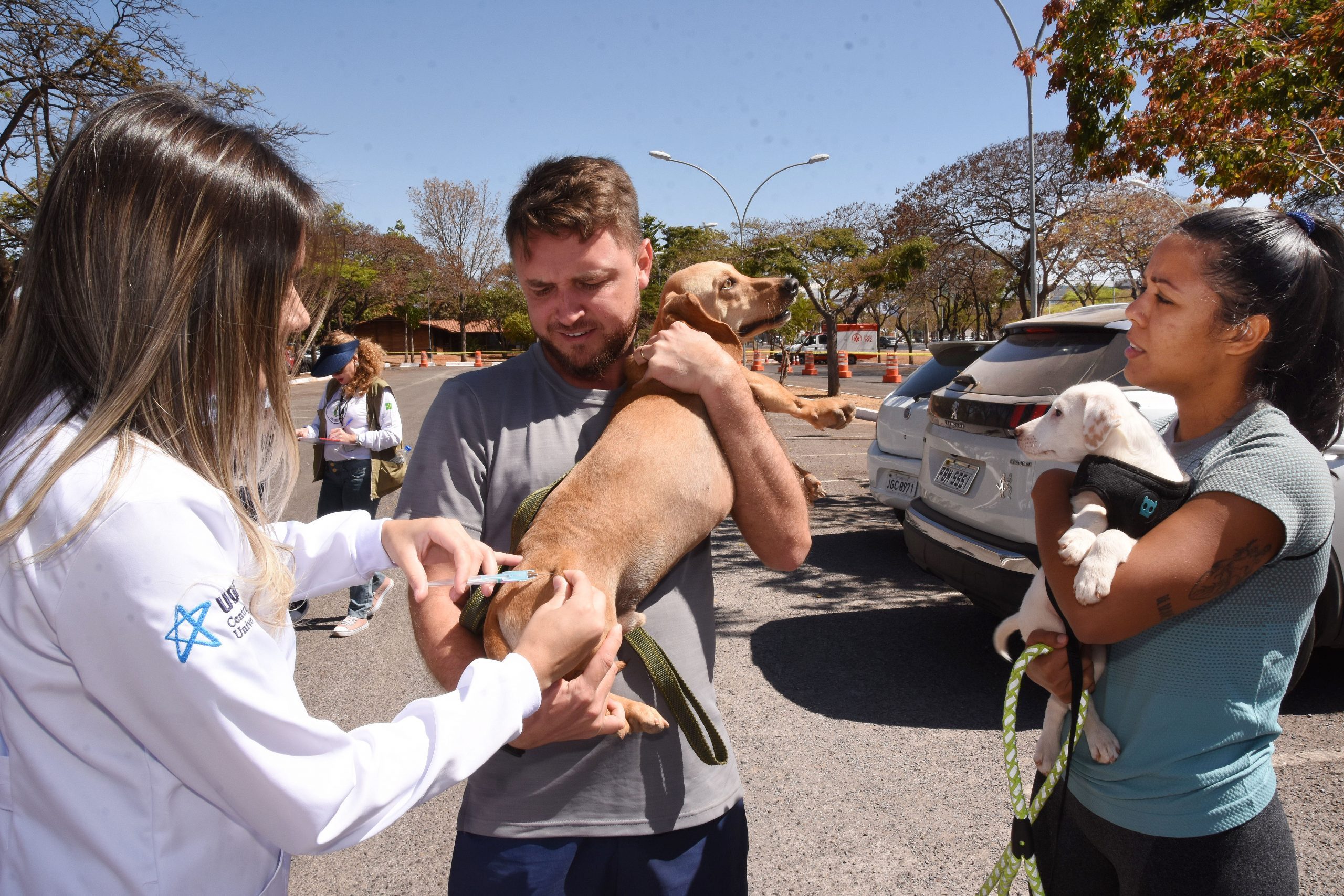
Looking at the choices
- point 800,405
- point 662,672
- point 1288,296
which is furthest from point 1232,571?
point 800,405

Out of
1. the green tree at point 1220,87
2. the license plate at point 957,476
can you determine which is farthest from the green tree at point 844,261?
the license plate at point 957,476

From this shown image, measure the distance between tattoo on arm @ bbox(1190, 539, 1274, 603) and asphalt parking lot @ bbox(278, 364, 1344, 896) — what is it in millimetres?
1987

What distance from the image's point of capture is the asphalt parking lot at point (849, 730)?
312 cm

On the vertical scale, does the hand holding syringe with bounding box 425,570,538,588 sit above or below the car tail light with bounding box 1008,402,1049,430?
above

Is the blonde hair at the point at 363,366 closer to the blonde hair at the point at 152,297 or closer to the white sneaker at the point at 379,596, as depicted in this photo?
the white sneaker at the point at 379,596

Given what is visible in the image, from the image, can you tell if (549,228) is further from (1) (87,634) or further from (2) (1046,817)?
(2) (1046,817)

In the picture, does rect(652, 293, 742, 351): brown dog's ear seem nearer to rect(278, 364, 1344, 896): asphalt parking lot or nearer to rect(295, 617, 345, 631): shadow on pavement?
rect(278, 364, 1344, 896): asphalt parking lot

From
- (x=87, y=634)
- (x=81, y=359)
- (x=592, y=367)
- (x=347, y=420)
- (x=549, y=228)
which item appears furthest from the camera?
(x=347, y=420)

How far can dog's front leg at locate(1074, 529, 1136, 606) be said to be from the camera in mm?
1574

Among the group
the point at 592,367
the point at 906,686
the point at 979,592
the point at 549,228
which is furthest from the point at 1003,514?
the point at 549,228

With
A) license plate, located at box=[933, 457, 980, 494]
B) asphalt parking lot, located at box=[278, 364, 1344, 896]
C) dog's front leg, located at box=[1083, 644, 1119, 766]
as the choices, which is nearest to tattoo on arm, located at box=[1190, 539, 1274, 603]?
dog's front leg, located at box=[1083, 644, 1119, 766]

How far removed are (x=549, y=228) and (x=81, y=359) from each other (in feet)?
3.42

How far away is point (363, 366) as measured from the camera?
661 cm

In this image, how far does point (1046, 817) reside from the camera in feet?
6.11
